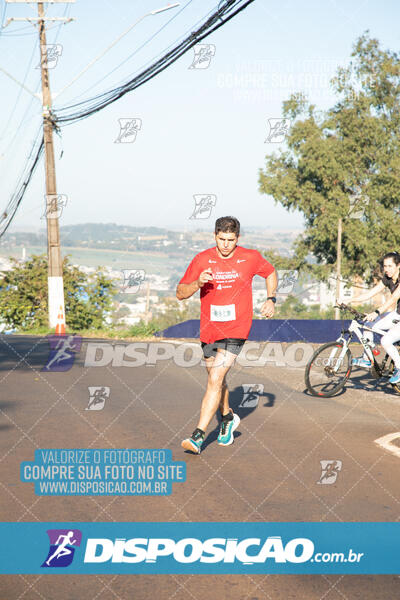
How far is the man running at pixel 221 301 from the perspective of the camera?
5.96m

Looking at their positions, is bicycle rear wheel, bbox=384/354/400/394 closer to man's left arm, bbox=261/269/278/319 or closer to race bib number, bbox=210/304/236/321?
man's left arm, bbox=261/269/278/319

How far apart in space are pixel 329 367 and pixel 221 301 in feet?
11.1

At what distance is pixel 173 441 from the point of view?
6465 mm

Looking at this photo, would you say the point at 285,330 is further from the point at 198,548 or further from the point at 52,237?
the point at 198,548

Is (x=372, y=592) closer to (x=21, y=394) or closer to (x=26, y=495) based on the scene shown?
(x=26, y=495)

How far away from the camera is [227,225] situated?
19.5ft

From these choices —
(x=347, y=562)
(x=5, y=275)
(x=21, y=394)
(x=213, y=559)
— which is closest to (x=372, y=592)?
(x=347, y=562)

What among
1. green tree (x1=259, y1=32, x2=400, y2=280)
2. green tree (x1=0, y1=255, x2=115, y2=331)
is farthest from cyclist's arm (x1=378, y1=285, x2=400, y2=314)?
green tree (x1=259, y1=32, x2=400, y2=280)

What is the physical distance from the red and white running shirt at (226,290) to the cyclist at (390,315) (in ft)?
9.77

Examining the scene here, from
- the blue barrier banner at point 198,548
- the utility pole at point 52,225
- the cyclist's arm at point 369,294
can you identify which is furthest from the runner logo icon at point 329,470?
the utility pole at point 52,225

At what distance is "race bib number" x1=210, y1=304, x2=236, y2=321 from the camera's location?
6.08 meters

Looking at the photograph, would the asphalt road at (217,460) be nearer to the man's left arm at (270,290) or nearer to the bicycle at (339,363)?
the bicycle at (339,363)

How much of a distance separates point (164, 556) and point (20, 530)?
0.97 metres

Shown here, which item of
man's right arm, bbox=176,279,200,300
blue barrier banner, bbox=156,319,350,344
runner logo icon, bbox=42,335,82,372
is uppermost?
man's right arm, bbox=176,279,200,300
